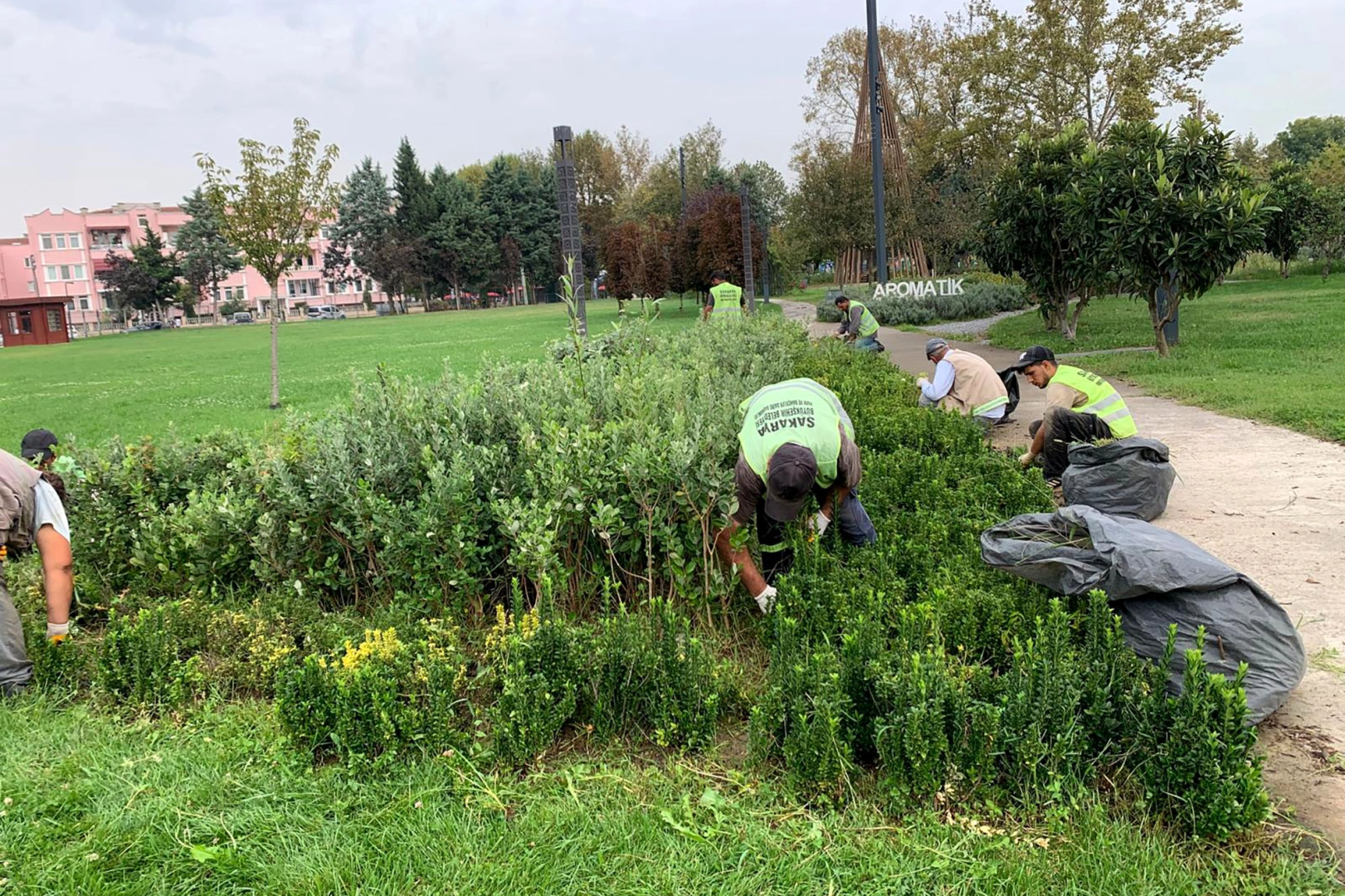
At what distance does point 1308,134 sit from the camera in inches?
2522

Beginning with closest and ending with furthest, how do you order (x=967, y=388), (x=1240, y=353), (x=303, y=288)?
1. (x=967, y=388)
2. (x=1240, y=353)
3. (x=303, y=288)

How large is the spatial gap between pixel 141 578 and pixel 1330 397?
9882 mm

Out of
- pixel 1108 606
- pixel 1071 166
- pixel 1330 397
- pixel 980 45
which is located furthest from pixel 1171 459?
pixel 980 45

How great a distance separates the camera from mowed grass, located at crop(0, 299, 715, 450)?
11.0 m

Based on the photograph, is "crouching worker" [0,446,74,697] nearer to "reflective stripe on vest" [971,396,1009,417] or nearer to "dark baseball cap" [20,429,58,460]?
"dark baseball cap" [20,429,58,460]

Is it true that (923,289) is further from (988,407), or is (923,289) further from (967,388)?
(988,407)

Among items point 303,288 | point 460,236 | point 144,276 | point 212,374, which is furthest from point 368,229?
point 212,374

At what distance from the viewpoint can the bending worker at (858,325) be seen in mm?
11508

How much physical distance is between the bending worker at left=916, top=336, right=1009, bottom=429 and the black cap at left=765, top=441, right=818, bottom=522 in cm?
425

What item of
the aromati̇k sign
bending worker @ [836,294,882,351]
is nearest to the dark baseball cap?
bending worker @ [836,294,882,351]

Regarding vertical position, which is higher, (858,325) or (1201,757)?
(858,325)

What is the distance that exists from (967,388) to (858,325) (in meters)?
4.39

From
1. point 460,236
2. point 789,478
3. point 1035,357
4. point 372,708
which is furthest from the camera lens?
point 460,236

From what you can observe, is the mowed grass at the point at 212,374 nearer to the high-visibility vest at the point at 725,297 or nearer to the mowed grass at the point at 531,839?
the high-visibility vest at the point at 725,297
